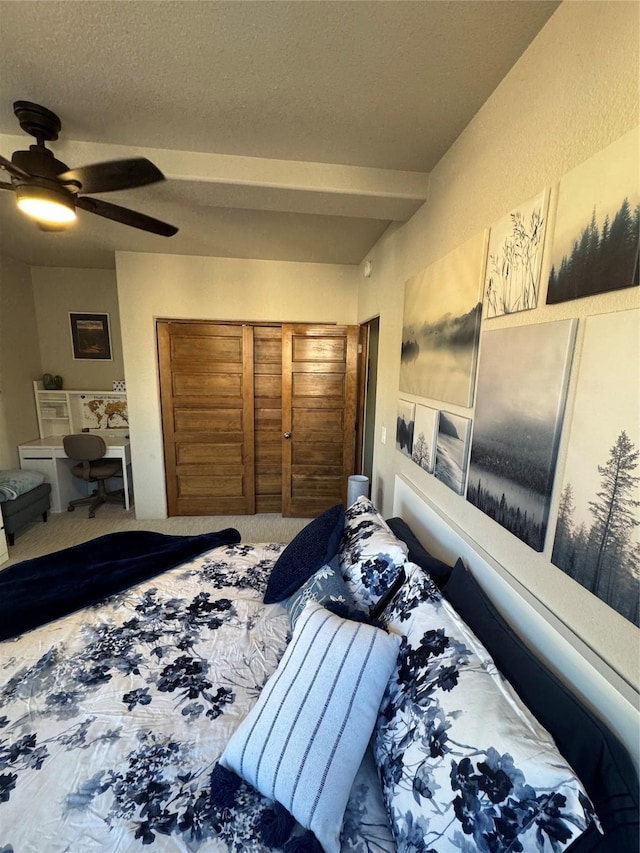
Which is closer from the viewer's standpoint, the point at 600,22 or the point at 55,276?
the point at 600,22

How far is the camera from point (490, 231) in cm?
117

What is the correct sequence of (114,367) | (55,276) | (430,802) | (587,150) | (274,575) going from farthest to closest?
(114,367) < (55,276) < (274,575) < (587,150) < (430,802)

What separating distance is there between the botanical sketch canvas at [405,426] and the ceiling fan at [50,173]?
1.55 metres

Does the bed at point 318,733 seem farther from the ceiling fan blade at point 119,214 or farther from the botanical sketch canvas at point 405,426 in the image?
the ceiling fan blade at point 119,214

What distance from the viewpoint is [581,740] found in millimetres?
664

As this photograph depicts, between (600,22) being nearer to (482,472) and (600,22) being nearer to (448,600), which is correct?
(482,472)

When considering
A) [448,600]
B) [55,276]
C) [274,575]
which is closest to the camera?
[448,600]

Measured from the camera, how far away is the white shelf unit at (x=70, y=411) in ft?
12.7

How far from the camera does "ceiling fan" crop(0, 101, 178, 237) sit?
4.49 feet

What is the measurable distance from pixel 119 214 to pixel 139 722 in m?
2.12

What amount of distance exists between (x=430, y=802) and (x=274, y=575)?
953 millimetres

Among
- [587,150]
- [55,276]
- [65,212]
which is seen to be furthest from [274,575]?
[55,276]

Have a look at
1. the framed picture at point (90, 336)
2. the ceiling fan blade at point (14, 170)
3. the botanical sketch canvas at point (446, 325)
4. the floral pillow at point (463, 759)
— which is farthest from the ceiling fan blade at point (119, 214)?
the framed picture at point (90, 336)

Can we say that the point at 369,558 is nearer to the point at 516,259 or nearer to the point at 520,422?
the point at 520,422
